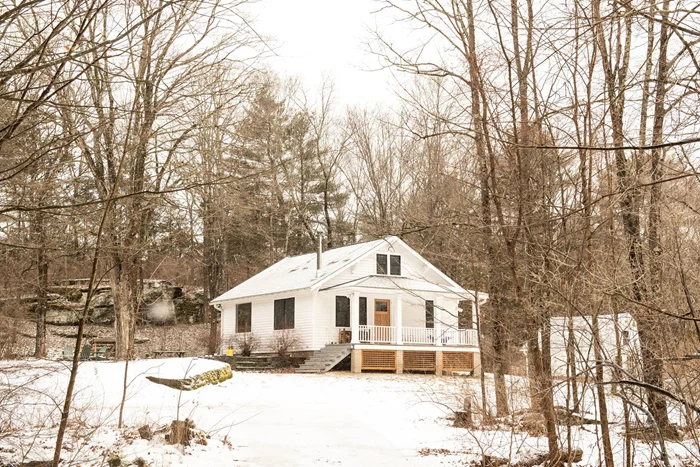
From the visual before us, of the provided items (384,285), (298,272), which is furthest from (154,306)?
(384,285)

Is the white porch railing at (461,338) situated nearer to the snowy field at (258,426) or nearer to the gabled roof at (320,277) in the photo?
the gabled roof at (320,277)

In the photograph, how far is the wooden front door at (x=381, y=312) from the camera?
28016 mm

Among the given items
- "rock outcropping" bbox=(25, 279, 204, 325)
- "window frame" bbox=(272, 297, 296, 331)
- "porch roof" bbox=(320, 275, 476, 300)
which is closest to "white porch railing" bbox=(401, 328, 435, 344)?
"porch roof" bbox=(320, 275, 476, 300)

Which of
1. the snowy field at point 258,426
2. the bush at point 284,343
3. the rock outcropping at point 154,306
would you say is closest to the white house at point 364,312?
the bush at point 284,343

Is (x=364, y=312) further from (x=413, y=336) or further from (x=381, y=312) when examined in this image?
(x=413, y=336)

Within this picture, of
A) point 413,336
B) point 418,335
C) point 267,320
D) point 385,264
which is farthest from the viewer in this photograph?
point 267,320

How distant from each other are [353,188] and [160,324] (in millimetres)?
12927

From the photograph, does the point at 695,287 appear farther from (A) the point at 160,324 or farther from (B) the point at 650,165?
(A) the point at 160,324

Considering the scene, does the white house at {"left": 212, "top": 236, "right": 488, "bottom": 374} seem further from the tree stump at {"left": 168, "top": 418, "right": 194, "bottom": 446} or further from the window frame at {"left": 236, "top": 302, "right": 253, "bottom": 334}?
the tree stump at {"left": 168, "top": 418, "right": 194, "bottom": 446}

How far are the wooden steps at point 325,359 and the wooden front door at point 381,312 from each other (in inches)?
107

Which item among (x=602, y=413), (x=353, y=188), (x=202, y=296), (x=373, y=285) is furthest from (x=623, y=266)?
(x=202, y=296)

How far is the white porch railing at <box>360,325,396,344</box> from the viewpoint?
1012 inches

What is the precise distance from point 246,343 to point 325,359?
4958 mm

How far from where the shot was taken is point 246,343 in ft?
93.3
